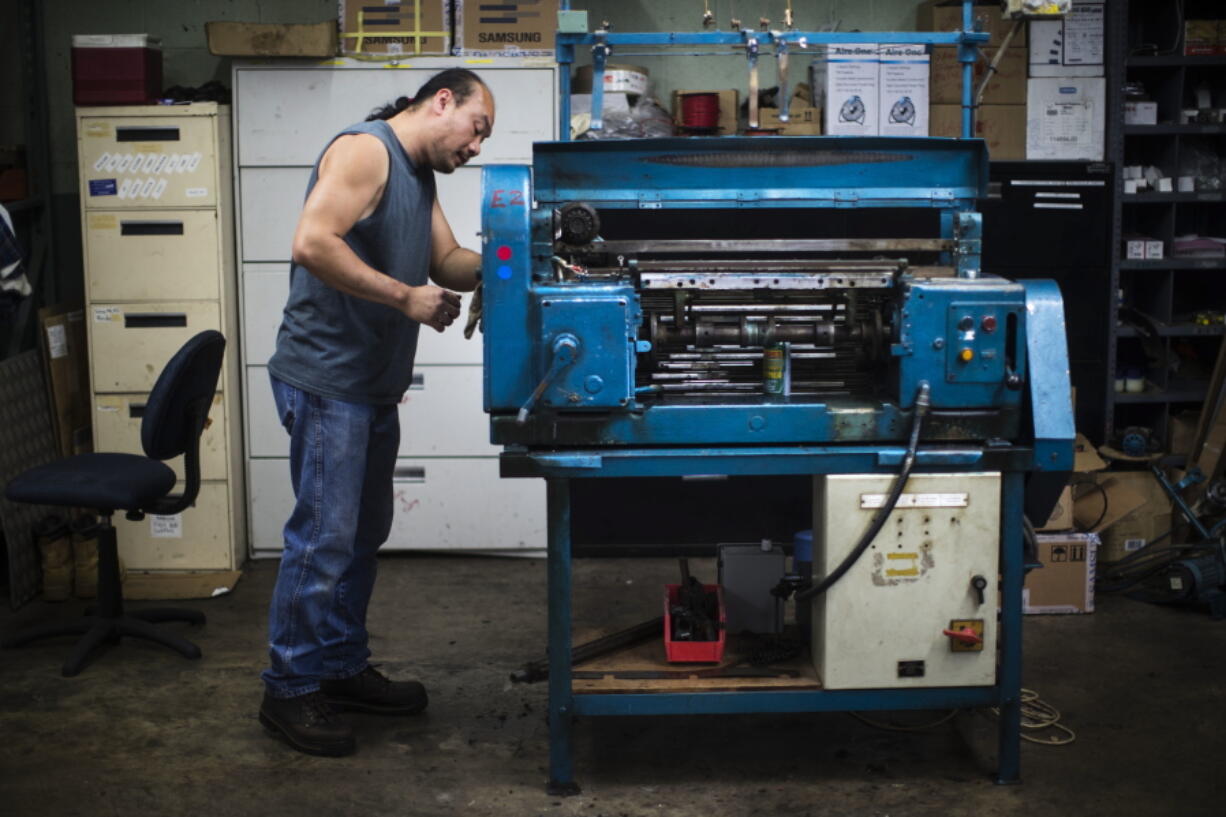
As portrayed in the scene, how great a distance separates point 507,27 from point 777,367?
2.03 meters

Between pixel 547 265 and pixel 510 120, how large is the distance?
1.75 metres

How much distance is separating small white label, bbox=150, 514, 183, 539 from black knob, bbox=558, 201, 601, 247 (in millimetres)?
2272

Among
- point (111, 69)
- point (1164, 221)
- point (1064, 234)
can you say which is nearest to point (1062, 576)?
point (1064, 234)

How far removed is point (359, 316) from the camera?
9.95 feet

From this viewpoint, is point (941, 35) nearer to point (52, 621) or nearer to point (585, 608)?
point (585, 608)

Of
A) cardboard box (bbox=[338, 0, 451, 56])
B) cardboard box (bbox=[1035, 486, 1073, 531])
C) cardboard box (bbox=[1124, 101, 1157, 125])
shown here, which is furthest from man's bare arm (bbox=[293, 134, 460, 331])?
cardboard box (bbox=[1124, 101, 1157, 125])

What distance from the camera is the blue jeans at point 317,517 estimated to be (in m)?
3.05

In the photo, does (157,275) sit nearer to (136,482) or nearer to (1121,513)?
(136,482)

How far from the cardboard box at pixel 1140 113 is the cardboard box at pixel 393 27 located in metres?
2.25

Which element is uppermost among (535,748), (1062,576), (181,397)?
(181,397)

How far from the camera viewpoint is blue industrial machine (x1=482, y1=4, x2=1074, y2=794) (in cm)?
279

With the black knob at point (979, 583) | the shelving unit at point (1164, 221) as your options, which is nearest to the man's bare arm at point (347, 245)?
the black knob at point (979, 583)

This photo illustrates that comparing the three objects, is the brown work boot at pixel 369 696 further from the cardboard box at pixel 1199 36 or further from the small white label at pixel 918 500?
the cardboard box at pixel 1199 36

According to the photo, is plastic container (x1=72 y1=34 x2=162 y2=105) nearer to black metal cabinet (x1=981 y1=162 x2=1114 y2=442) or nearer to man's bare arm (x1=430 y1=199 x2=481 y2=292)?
man's bare arm (x1=430 y1=199 x2=481 y2=292)
